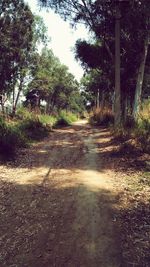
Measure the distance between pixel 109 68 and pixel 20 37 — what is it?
39.7 ft

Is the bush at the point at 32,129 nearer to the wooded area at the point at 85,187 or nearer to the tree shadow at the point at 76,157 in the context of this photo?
the wooded area at the point at 85,187

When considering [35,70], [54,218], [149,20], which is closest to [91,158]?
[54,218]

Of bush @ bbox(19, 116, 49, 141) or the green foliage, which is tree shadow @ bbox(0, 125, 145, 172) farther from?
the green foliage

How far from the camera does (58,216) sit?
512 cm

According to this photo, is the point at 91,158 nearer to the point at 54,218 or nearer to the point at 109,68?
the point at 54,218

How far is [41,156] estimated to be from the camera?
9.98 metres

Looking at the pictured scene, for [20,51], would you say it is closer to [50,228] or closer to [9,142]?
[9,142]

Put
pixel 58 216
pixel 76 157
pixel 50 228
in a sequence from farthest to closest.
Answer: pixel 76 157 < pixel 58 216 < pixel 50 228

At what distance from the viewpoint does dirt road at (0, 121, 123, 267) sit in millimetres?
3973

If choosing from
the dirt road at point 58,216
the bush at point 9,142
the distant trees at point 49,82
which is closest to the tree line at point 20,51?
the distant trees at point 49,82

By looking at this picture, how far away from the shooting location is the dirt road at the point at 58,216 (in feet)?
13.0

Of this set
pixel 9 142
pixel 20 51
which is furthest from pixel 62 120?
pixel 9 142

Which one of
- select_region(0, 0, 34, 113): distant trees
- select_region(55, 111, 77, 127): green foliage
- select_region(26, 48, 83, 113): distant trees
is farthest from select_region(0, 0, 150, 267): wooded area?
select_region(26, 48, 83, 113): distant trees

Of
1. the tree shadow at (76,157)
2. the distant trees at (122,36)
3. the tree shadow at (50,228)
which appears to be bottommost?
the tree shadow at (50,228)
